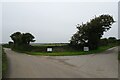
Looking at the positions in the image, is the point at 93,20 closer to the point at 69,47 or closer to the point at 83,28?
the point at 83,28

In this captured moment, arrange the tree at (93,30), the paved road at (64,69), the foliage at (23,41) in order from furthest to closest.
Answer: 1. the foliage at (23,41)
2. the tree at (93,30)
3. the paved road at (64,69)

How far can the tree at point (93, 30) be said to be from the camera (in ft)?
158

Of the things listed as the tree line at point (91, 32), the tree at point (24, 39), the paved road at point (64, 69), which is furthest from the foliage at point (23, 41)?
the paved road at point (64, 69)

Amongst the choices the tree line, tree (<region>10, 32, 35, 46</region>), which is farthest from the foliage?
the tree line

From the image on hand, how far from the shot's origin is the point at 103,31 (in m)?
49.2

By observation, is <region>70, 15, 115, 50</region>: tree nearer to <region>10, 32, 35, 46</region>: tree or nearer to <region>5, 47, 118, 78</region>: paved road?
<region>10, 32, 35, 46</region>: tree

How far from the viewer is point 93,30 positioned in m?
48.2

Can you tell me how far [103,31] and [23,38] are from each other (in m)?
23.9

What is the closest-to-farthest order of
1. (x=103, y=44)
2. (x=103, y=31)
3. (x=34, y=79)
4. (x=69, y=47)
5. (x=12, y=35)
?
(x=34, y=79), (x=103, y=31), (x=69, y=47), (x=103, y=44), (x=12, y=35)

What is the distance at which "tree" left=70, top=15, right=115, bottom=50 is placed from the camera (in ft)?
158

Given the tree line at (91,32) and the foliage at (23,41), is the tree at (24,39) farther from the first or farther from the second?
the tree line at (91,32)

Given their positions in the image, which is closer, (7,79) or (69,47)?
(7,79)

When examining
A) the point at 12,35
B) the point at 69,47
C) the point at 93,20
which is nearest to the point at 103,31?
the point at 93,20

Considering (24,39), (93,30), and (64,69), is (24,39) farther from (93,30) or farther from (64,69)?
(64,69)
